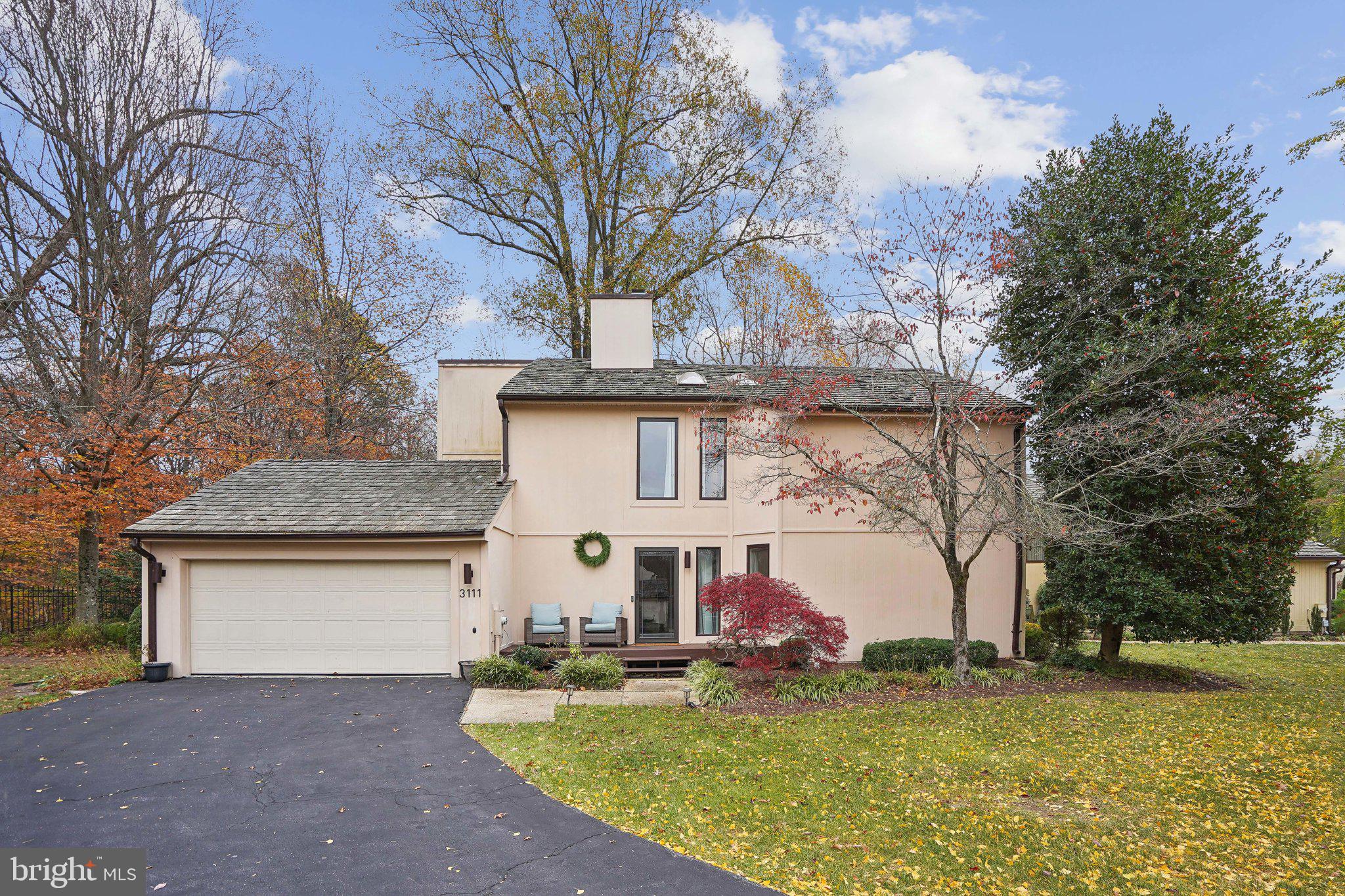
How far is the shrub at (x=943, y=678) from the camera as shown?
11.7 metres

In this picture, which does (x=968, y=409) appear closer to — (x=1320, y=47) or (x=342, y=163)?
(x=1320, y=47)

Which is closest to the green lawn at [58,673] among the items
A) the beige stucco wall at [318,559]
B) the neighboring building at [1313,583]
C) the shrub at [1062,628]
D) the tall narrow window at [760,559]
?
the beige stucco wall at [318,559]

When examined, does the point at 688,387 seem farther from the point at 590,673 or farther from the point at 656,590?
the point at 590,673

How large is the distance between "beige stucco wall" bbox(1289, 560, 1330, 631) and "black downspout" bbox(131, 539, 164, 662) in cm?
3179

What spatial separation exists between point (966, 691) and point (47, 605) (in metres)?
22.4

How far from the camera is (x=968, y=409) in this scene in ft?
42.0

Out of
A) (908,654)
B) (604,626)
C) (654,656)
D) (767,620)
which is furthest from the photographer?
(604,626)

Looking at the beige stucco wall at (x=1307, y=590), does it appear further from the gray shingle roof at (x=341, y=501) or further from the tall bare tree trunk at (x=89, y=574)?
the tall bare tree trunk at (x=89, y=574)

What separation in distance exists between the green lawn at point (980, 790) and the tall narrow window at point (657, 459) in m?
5.33

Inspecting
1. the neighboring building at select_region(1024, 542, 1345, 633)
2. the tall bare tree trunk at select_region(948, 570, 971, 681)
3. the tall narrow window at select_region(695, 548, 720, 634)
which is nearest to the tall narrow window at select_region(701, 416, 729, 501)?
the tall narrow window at select_region(695, 548, 720, 634)

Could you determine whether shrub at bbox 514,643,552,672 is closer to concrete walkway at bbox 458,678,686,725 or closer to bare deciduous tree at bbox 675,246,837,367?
concrete walkway at bbox 458,678,686,725

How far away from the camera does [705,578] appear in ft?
48.2

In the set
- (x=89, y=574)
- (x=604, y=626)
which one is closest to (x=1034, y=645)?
(x=604, y=626)

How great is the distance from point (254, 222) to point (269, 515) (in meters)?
9.96
